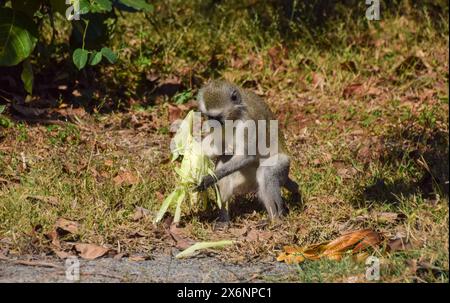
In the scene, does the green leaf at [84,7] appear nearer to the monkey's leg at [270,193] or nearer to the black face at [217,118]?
the black face at [217,118]

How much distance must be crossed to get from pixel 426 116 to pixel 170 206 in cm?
333

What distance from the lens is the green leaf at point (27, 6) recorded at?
8.12 meters

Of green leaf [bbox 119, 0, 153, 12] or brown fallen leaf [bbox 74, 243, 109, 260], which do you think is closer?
brown fallen leaf [bbox 74, 243, 109, 260]

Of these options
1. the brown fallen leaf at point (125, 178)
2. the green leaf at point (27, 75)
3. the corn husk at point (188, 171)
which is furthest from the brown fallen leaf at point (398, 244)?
the green leaf at point (27, 75)

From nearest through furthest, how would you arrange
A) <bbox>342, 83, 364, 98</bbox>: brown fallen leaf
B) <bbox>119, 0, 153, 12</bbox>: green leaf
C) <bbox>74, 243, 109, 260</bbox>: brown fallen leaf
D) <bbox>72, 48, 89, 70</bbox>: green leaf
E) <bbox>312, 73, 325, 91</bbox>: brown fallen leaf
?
<bbox>74, 243, 109, 260</bbox>: brown fallen leaf, <bbox>72, 48, 89, 70</bbox>: green leaf, <bbox>119, 0, 153, 12</bbox>: green leaf, <bbox>342, 83, 364, 98</bbox>: brown fallen leaf, <bbox>312, 73, 325, 91</bbox>: brown fallen leaf

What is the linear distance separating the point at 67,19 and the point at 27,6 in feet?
1.34

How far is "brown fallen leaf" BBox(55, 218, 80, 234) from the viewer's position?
6.22 m

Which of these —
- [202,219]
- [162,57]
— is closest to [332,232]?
[202,219]

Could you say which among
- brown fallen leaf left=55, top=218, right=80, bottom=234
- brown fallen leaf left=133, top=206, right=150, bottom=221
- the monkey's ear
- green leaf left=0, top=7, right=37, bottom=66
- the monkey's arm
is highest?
green leaf left=0, top=7, right=37, bottom=66

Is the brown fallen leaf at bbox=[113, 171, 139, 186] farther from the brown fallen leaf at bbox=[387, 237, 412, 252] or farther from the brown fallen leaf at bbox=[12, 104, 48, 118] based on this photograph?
the brown fallen leaf at bbox=[387, 237, 412, 252]

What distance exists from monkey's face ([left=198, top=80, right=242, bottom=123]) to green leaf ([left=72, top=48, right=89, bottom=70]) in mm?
1877

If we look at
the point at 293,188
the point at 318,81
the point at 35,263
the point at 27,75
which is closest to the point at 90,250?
the point at 35,263

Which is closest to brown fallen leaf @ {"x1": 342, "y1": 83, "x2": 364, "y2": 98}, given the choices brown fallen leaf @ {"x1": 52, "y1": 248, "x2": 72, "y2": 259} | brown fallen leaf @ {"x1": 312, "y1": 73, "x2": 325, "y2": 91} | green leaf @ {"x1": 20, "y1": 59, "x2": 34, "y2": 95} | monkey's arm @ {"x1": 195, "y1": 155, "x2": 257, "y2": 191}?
brown fallen leaf @ {"x1": 312, "y1": 73, "x2": 325, "y2": 91}

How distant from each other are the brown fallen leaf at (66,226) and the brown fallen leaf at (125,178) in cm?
89
